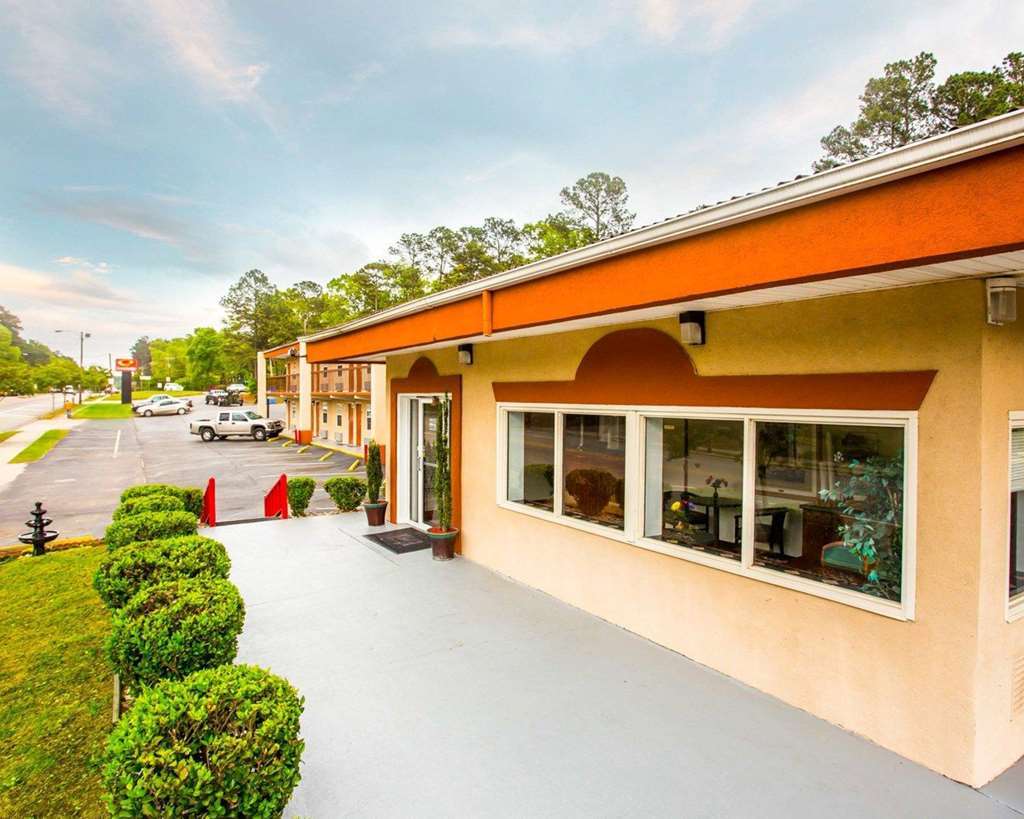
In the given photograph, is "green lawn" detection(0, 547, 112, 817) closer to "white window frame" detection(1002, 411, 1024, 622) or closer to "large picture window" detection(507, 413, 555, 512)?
"large picture window" detection(507, 413, 555, 512)

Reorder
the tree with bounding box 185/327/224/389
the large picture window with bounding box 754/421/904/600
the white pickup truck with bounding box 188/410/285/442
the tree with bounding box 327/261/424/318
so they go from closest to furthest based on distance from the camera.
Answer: the large picture window with bounding box 754/421/904/600, the white pickup truck with bounding box 188/410/285/442, the tree with bounding box 327/261/424/318, the tree with bounding box 185/327/224/389

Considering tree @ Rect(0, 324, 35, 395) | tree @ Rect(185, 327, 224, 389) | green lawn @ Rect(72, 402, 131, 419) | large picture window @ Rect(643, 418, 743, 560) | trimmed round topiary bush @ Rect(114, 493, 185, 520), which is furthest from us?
tree @ Rect(185, 327, 224, 389)

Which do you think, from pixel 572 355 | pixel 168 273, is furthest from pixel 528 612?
pixel 168 273

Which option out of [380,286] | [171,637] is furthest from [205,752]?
[380,286]

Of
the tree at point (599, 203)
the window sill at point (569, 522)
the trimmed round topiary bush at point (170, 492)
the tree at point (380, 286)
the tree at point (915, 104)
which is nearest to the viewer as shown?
the window sill at point (569, 522)

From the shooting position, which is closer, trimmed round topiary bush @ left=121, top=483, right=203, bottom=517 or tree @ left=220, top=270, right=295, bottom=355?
trimmed round topiary bush @ left=121, top=483, right=203, bottom=517

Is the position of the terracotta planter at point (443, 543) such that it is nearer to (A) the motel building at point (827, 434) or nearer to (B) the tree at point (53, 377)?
(A) the motel building at point (827, 434)

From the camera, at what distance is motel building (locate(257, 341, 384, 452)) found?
23.6 metres

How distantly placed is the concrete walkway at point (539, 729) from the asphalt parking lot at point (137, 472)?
8198 mm

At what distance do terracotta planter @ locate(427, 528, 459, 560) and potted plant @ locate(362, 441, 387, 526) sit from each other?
2131 mm

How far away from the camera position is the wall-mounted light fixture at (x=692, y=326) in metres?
3.93

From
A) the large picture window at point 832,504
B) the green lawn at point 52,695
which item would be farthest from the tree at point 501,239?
the large picture window at point 832,504

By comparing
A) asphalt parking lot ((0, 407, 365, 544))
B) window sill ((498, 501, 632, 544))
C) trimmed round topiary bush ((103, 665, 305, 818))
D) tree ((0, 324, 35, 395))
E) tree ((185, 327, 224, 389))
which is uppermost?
tree ((185, 327, 224, 389))

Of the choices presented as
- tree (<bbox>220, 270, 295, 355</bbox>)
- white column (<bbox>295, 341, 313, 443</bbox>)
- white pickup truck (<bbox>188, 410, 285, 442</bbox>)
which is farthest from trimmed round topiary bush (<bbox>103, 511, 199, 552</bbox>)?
tree (<bbox>220, 270, 295, 355</bbox>)
